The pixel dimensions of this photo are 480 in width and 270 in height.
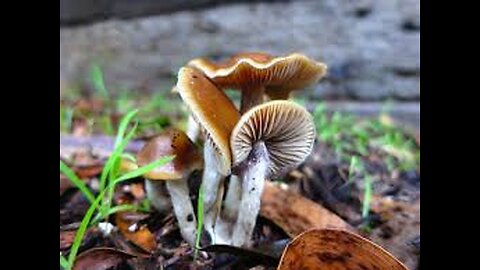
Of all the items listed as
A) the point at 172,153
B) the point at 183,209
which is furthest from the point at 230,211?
the point at 172,153

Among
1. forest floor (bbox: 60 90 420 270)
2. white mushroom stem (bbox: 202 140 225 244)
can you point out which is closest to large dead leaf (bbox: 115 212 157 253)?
forest floor (bbox: 60 90 420 270)

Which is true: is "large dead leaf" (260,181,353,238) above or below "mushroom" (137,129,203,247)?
below

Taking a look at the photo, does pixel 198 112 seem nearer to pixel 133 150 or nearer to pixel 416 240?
pixel 416 240

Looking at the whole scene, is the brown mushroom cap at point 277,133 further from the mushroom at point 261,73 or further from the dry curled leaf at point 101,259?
the dry curled leaf at point 101,259

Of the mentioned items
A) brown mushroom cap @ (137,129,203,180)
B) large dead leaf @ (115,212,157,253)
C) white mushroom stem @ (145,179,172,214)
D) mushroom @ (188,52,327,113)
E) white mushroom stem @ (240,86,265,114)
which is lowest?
large dead leaf @ (115,212,157,253)

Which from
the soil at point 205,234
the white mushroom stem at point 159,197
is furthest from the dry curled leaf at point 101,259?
the white mushroom stem at point 159,197

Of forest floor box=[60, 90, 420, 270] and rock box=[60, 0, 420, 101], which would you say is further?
rock box=[60, 0, 420, 101]

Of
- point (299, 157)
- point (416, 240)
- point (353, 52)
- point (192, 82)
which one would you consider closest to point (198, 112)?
point (192, 82)

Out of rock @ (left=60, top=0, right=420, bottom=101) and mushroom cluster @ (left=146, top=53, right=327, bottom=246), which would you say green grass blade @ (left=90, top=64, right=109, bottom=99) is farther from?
mushroom cluster @ (left=146, top=53, right=327, bottom=246)
